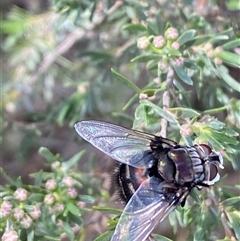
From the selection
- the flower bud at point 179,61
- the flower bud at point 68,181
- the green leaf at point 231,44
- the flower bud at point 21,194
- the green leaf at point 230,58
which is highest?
the green leaf at point 231,44

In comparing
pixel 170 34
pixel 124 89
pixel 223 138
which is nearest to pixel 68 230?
pixel 223 138

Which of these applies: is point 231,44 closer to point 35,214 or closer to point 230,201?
point 230,201

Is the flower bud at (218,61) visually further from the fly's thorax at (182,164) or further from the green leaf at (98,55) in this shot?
the green leaf at (98,55)

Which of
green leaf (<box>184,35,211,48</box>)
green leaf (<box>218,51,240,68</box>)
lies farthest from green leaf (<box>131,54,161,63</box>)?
green leaf (<box>218,51,240,68</box>)

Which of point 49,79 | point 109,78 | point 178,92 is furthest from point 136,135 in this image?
point 49,79

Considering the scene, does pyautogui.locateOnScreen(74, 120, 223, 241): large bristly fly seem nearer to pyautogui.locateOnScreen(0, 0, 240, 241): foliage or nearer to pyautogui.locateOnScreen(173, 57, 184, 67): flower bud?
pyautogui.locateOnScreen(0, 0, 240, 241): foliage

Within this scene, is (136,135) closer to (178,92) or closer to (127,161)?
(127,161)

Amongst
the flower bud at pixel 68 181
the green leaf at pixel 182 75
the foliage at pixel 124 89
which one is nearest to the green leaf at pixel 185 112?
the foliage at pixel 124 89
